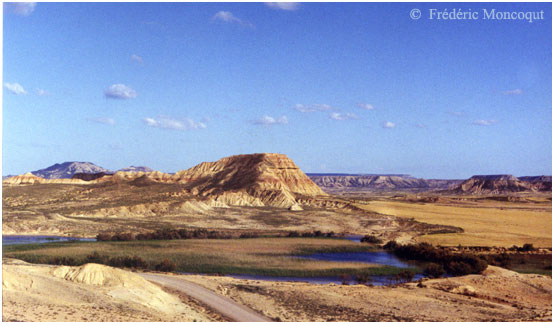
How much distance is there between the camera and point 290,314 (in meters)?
23.8

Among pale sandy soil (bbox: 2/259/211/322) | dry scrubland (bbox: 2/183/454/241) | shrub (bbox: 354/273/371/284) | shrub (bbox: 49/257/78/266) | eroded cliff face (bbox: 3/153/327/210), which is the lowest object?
shrub (bbox: 354/273/371/284)

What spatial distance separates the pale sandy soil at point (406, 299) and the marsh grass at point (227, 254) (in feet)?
19.3

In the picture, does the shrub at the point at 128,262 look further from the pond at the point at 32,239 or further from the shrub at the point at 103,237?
the pond at the point at 32,239

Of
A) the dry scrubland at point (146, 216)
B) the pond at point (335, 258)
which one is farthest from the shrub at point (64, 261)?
the dry scrubland at point (146, 216)

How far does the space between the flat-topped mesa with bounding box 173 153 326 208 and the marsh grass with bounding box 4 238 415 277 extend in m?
44.4

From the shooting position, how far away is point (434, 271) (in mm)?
36844

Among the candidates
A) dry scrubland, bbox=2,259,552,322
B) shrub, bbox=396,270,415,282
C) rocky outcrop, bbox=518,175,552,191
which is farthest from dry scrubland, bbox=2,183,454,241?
rocky outcrop, bbox=518,175,552,191

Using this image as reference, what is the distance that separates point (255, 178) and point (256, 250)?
2548 inches

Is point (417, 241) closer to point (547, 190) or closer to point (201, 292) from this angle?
point (201, 292)

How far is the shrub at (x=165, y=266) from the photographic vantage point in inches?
1460

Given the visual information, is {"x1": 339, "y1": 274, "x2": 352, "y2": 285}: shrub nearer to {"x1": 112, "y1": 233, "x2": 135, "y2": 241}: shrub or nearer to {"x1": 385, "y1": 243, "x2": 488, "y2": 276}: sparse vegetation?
{"x1": 385, "y1": 243, "x2": 488, "y2": 276}: sparse vegetation

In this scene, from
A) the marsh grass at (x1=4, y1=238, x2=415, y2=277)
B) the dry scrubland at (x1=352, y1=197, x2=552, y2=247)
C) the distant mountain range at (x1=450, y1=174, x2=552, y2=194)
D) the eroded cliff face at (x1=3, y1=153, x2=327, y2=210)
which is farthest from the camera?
the distant mountain range at (x1=450, y1=174, x2=552, y2=194)

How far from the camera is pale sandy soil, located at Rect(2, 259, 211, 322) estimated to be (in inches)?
828

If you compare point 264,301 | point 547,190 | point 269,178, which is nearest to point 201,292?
point 264,301
